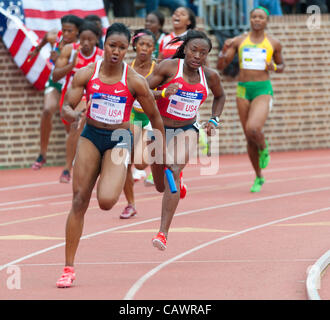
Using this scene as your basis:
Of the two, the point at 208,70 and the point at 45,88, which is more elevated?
the point at 208,70

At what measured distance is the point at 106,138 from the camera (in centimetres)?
808

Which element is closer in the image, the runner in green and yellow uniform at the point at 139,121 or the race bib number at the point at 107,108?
the race bib number at the point at 107,108

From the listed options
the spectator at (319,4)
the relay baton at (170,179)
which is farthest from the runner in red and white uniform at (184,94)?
the spectator at (319,4)

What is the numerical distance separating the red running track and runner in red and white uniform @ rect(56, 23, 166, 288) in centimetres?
82

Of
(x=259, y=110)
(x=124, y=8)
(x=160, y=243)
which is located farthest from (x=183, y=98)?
(x=124, y=8)

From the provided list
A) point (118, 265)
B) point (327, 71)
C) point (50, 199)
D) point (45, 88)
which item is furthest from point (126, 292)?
point (327, 71)

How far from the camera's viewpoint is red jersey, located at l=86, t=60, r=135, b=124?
809 cm

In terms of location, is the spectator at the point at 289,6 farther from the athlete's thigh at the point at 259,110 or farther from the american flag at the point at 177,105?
the american flag at the point at 177,105

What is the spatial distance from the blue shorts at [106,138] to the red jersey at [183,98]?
1.83 m

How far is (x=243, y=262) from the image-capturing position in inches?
335

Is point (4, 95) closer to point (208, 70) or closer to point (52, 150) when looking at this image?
point (52, 150)

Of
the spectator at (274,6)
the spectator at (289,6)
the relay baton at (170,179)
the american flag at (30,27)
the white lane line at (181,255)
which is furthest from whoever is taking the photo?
the spectator at (289,6)

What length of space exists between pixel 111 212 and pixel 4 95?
690 centimetres

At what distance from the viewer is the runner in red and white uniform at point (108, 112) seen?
26.0ft
